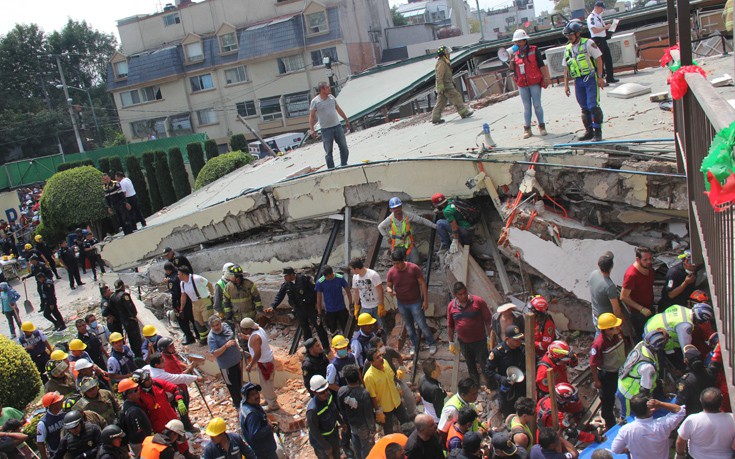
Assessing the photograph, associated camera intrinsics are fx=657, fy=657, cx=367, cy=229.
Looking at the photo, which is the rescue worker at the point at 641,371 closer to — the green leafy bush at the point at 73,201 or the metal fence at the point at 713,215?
the metal fence at the point at 713,215

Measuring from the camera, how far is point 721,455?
4539 millimetres

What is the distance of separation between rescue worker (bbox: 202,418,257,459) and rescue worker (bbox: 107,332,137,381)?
2.78m

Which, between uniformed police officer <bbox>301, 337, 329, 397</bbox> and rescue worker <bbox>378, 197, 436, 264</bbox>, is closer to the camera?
uniformed police officer <bbox>301, 337, 329, 397</bbox>

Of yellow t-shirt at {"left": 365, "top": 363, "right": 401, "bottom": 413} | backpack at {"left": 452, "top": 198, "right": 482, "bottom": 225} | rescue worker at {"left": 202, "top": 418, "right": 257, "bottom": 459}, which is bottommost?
yellow t-shirt at {"left": 365, "top": 363, "right": 401, "bottom": 413}

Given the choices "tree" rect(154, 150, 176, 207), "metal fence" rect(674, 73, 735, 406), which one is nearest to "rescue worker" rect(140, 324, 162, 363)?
"metal fence" rect(674, 73, 735, 406)

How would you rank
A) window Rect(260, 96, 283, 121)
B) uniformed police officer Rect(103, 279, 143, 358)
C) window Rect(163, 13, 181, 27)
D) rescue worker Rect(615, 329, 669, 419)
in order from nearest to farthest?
1. rescue worker Rect(615, 329, 669, 419)
2. uniformed police officer Rect(103, 279, 143, 358)
3. window Rect(260, 96, 283, 121)
4. window Rect(163, 13, 181, 27)

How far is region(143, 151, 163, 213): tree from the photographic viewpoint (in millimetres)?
26594

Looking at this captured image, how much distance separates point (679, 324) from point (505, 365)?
1.65m

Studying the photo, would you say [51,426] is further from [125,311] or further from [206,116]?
[206,116]

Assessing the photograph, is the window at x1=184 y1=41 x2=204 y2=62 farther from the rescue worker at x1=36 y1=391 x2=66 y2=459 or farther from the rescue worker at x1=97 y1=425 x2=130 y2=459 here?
the rescue worker at x1=97 y1=425 x2=130 y2=459

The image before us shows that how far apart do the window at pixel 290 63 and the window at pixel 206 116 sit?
610 cm

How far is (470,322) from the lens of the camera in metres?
7.22

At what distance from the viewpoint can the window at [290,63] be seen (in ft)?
134

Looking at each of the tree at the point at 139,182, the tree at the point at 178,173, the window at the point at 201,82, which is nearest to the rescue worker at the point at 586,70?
the tree at the point at 178,173
